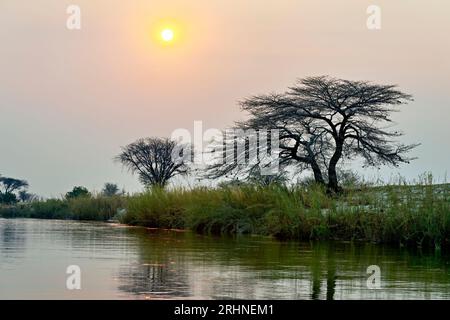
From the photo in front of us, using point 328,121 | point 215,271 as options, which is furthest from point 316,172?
point 215,271

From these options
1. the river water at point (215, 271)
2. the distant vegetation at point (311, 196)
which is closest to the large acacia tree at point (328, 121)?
the distant vegetation at point (311, 196)

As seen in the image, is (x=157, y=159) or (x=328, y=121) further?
(x=157, y=159)

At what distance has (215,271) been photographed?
33.5ft

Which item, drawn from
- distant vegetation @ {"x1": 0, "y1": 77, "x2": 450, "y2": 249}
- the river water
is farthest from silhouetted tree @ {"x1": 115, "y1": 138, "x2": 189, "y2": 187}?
the river water

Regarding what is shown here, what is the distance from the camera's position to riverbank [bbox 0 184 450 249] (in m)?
16.9

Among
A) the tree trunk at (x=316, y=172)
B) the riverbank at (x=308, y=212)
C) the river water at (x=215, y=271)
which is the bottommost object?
the river water at (x=215, y=271)

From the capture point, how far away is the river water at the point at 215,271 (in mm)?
8086

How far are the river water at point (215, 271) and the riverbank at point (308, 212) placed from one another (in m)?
1.86

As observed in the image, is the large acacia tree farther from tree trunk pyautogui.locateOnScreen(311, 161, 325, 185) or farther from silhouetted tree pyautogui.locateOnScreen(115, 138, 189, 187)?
silhouetted tree pyautogui.locateOnScreen(115, 138, 189, 187)

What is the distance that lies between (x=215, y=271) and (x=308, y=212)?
31.5 feet

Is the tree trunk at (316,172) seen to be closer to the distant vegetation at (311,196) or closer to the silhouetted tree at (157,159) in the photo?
the distant vegetation at (311,196)

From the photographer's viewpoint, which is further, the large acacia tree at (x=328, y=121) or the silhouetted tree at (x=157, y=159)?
the silhouetted tree at (x=157, y=159)

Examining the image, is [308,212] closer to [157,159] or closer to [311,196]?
[311,196]

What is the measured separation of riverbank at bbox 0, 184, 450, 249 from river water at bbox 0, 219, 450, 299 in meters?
1.86
